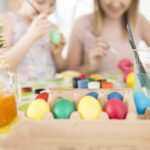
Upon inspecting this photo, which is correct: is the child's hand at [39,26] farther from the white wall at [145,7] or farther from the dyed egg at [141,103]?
the white wall at [145,7]

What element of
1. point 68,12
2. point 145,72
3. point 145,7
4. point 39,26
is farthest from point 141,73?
point 145,7

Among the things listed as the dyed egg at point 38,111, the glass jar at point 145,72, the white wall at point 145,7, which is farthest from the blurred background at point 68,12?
the dyed egg at point 38,111

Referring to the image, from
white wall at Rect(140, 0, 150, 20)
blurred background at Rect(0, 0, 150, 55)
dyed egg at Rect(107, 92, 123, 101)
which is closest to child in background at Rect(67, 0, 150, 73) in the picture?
blurred background at Rect(0, 0, 150, 55)

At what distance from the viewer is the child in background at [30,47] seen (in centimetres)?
129

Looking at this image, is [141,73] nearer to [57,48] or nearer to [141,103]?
[141,103]

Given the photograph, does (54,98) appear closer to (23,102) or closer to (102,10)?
(23,102)

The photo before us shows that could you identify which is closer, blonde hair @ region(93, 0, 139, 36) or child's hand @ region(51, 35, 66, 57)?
child's hand @ region(51, 35, 66, 57)

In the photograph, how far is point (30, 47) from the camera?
1326mm

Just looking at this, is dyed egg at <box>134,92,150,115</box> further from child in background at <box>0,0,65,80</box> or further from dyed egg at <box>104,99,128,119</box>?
child in background at <box>0,0,65,80</box>

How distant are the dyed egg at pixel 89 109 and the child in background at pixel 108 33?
0.93m

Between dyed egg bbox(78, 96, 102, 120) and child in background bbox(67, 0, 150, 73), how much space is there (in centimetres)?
93

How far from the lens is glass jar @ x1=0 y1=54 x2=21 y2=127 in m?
0.61

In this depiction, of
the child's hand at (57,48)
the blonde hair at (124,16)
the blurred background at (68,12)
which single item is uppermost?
the blurred background at (68,12)

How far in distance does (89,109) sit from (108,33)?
1100 mm
